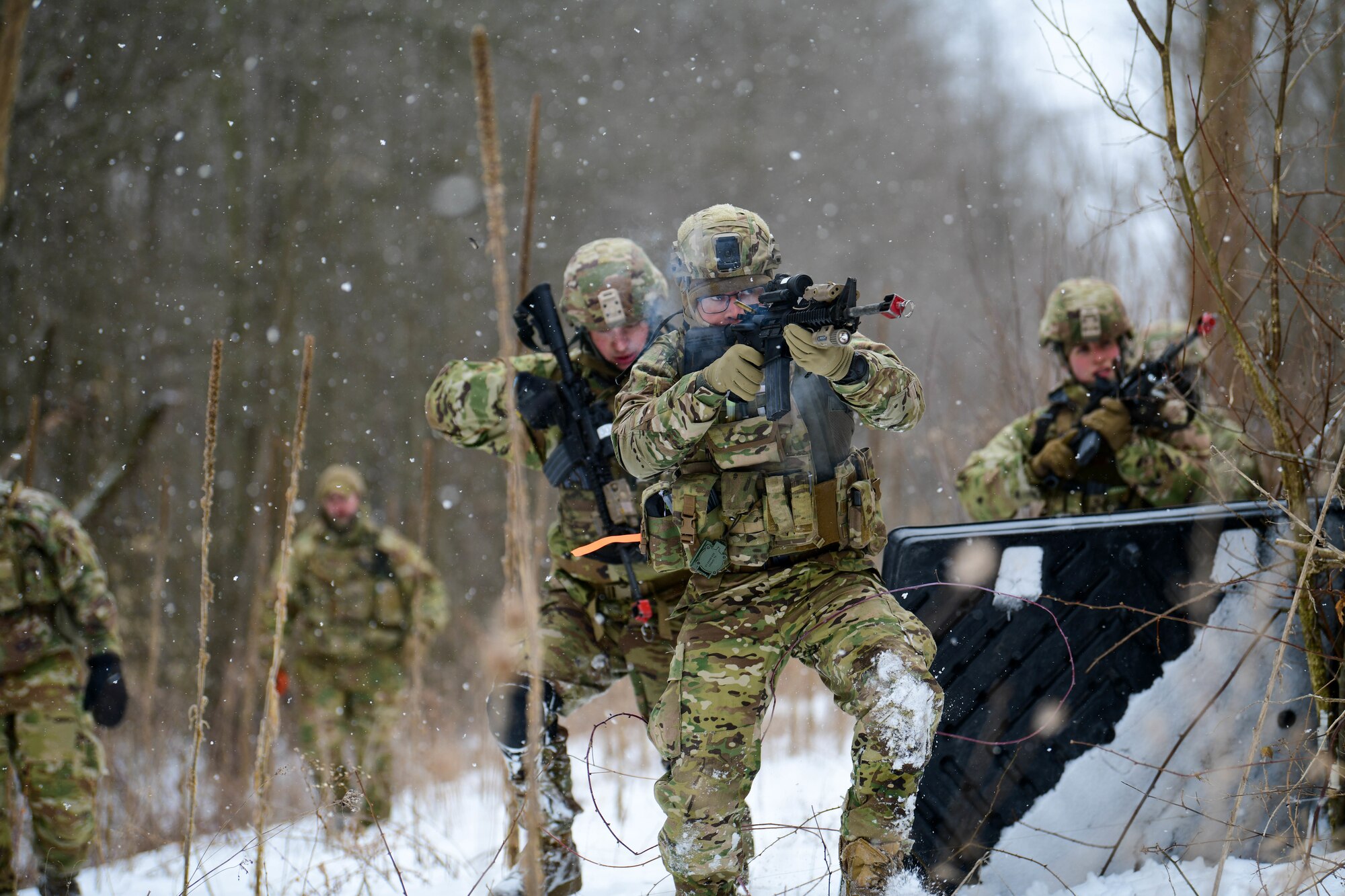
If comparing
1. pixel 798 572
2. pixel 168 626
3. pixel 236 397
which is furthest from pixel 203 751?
pixel 798 572

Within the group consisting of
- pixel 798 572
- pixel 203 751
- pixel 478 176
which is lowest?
pixel 203 751

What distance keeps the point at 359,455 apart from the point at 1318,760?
28.7ft

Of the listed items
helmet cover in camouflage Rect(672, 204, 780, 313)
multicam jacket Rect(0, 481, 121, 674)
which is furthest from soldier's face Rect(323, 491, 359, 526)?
helmet cover in camouflage Rect(672, 204, 780, 313)

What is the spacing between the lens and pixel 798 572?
2.29 m

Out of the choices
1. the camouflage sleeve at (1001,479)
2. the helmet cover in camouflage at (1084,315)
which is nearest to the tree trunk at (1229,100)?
the helmet cover in camouflage at (1084,315)

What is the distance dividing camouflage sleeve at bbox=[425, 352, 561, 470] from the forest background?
299cm

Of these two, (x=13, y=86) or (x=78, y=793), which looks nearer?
(x=13, y=86)

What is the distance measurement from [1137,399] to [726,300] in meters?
2.21

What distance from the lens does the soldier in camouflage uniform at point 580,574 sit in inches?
111

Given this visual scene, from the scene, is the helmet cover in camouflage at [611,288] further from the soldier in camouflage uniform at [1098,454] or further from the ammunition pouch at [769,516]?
the soldier in camouflage uniform at [1098,454]

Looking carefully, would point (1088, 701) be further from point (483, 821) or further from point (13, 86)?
point (483, 821)

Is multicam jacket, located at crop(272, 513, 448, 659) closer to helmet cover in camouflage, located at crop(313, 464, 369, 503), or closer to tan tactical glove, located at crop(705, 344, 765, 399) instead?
helmet cover in camouflage, located at crop(313, 464, 369, 503)

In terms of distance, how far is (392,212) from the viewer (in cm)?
959

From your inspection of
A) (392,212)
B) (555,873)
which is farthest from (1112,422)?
(392,212)
